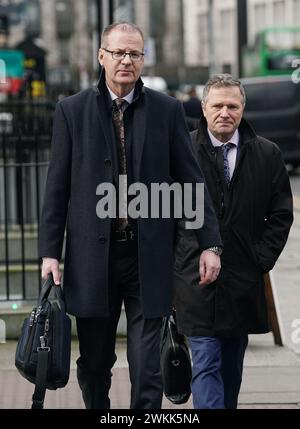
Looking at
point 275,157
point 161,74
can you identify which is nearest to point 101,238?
point 275,157

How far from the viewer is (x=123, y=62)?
5.26 metres

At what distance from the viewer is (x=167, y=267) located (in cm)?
542

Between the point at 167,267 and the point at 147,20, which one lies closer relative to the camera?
the point at 167,267

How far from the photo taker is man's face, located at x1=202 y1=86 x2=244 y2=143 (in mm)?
5730

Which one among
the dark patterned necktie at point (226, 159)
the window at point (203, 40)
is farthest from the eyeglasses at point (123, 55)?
the window at point (203, 40)

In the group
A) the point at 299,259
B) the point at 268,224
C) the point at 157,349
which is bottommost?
the point at 299,259

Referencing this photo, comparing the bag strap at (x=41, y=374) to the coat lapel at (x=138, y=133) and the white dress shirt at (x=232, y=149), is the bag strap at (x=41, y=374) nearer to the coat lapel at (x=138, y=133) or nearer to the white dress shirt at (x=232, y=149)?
the coat lapel at (x=138, y=133)

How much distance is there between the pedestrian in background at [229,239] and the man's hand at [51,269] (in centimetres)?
64

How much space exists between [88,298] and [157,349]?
0.35m

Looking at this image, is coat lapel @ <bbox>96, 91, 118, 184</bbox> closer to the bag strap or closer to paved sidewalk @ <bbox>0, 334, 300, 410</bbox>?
the bag strap

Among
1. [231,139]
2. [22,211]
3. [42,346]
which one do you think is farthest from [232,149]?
[22,211]

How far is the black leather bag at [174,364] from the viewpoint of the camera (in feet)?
18.5

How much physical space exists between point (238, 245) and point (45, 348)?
41.7 inches

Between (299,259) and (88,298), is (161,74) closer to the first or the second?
(299,259)
